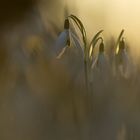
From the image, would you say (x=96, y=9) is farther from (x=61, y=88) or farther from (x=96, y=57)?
(x=61, y=88)

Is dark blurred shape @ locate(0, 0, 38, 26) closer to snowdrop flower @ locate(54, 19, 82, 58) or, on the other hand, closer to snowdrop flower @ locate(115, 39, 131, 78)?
snowdrop flower @ locate(54, 19, 82, 58)

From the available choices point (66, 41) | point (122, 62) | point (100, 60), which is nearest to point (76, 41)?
point (66, 41)

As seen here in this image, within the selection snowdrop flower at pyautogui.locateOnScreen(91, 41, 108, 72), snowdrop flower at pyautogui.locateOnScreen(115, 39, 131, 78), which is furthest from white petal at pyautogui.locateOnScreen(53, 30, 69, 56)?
snowdrop flower at pyautogui.locateOnScreen(115, 39, 131, 78)

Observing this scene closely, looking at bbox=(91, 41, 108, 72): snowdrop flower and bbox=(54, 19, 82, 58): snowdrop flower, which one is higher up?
bbox=(54, 19, 82, 58): snowdrop flower

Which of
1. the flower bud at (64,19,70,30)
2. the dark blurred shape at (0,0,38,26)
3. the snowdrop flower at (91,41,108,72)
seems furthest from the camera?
the snowdrop flower at (91,41,108,72)

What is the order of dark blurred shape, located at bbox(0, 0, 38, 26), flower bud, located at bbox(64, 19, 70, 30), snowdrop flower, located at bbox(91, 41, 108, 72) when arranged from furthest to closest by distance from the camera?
snowdrop flower, located at bbox(91, 41, 108, 72), flower bud, located at bbox(64, 19, 70, 30), dark blurred shape, located at bbox(0, 0, 38, 26)

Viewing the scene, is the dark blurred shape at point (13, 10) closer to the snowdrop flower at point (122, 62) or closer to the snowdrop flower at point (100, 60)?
the snowdrop flower at point (100, 60)

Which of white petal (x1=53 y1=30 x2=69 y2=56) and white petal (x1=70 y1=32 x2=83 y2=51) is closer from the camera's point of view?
white petal (x1=53 y1=30 x2=69 y2=56)
